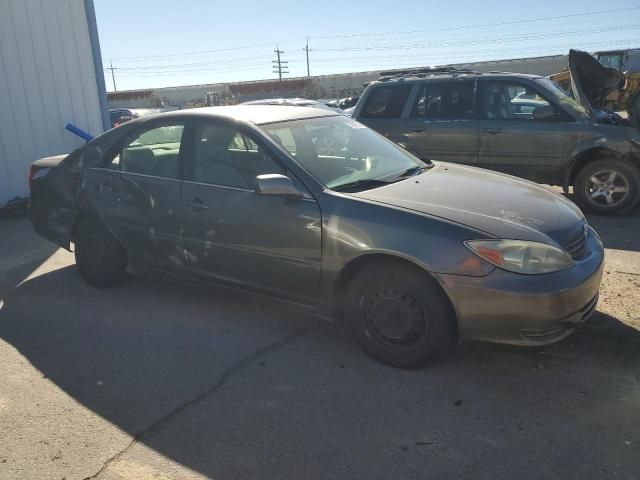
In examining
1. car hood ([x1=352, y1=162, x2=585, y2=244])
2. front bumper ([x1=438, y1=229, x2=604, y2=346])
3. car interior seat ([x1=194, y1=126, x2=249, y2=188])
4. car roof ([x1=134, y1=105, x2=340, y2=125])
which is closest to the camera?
front bumper ([x1=438, y1=229, x2=604, y2=346])

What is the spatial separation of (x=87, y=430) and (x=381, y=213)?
2014 millimetres

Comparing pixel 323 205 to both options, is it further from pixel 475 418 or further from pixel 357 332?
pixel 475 418

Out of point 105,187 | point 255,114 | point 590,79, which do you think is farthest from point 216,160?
point 590,79

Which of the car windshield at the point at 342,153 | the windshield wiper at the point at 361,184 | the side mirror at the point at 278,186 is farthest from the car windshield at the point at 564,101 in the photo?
the side mirror at the point at 278,186

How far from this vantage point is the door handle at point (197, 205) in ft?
12.7

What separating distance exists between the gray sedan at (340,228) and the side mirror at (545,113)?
3.13 meters

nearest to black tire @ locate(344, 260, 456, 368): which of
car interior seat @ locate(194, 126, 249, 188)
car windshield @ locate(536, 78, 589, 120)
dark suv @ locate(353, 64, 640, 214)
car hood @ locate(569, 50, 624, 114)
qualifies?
car interior seat @ locate(194, 126, 249, 188)

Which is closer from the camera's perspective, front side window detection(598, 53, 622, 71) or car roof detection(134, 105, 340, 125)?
car roof detection(134, 105, 340, 125)

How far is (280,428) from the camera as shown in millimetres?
2797

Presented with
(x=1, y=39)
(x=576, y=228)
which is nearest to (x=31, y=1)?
(x=1, y=39)

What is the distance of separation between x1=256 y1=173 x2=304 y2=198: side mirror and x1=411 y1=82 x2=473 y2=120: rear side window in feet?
15.1

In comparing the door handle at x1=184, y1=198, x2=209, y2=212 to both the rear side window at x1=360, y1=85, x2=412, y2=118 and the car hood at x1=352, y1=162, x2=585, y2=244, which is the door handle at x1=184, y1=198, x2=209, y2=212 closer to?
the car hood at x1=352, y1=162, x2=585, y2=244

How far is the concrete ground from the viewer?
8.29ft

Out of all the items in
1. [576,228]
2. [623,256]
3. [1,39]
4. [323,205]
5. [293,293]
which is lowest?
[623,256]
